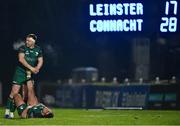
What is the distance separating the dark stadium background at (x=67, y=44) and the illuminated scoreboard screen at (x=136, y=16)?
24 centimetres

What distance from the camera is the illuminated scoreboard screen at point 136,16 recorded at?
16.4 metres

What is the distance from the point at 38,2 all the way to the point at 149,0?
3443 mm

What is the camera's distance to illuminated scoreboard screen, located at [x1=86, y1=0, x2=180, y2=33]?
16375mm

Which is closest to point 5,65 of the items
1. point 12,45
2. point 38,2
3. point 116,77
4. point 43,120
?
point 12,45

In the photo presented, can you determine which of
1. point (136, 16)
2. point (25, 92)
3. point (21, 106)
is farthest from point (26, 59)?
point (136, 16)

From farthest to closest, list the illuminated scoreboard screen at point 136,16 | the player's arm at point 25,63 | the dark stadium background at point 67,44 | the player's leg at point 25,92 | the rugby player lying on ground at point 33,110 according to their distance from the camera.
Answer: the dark stadium background at point 67,44 → the illuminated scoreboard screen at point 136,16 → the player's leg at point 25,92 → the player's arm at point 25,63 → the rugby player lying on ground at point 33,110

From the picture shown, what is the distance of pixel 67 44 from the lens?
16953mm

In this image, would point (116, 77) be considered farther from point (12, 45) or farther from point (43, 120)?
point (43, 120)

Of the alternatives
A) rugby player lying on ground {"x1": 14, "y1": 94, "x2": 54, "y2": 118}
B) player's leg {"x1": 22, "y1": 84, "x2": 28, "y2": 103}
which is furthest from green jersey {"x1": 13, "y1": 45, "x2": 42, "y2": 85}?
rugby player lying on ground {"x1": 14, "y1": 94, "x2": 54, "y2": 118}

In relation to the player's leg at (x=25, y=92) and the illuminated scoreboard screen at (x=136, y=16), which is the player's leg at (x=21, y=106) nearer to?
the player's leg at (x=25, y=92)

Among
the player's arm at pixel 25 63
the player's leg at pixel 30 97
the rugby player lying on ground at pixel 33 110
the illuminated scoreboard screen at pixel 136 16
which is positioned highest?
the illuminated scoreboard screen at pixel 136 16

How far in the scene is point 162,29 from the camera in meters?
16.5

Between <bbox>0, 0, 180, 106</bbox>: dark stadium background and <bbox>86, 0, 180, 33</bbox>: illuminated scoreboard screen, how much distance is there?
0.79 ft

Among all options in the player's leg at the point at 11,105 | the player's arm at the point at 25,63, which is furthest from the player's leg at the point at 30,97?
the player's arm at the point at 25,63
